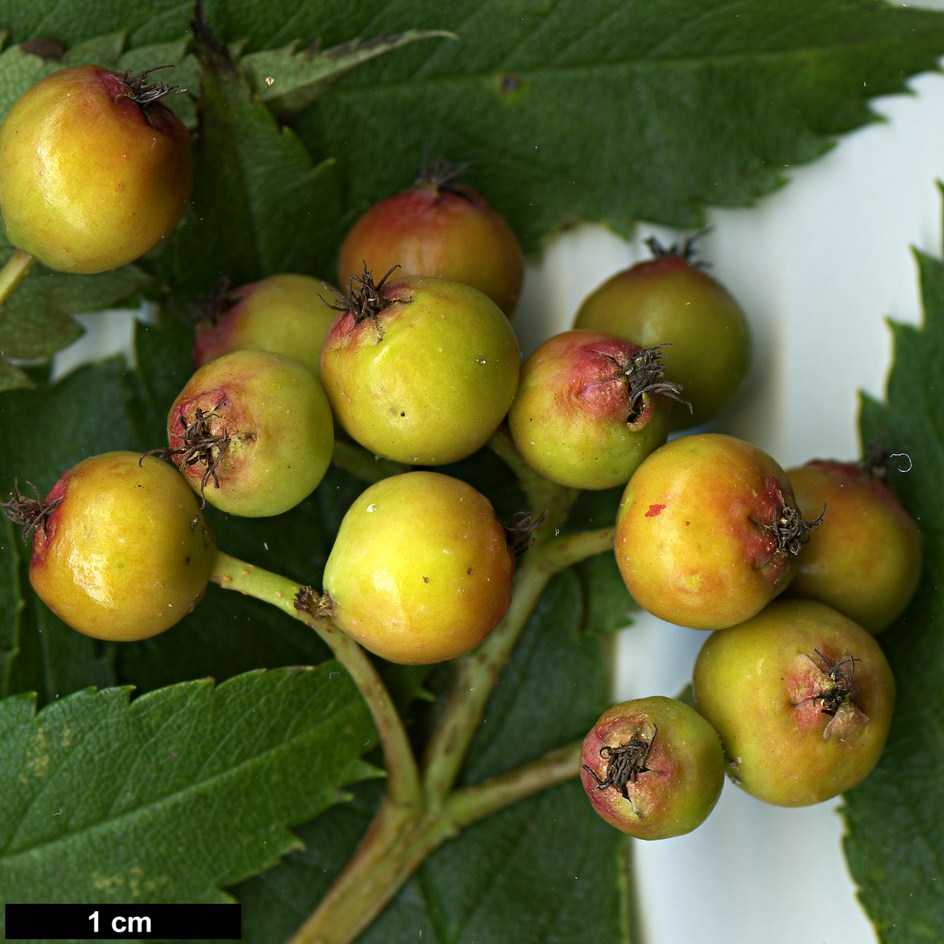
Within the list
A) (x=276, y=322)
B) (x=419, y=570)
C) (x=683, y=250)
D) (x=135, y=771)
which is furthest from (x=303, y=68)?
(x=135, y=771)

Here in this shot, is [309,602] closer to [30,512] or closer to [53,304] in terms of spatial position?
[30,512]

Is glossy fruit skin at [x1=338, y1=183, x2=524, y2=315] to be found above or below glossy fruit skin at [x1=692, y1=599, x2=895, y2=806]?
above

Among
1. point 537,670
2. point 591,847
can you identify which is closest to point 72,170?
point 537,670

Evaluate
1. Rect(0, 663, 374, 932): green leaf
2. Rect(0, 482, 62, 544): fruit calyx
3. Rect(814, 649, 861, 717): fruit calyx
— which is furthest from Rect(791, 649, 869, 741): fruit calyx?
Rect(0, 482, 62, 544): fruit calyx

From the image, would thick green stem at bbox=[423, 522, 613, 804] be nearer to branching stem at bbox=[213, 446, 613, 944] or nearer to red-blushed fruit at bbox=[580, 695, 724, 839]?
branching stem at bbox=[213, 446, 613, 944]

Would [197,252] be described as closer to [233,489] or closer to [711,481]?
[233,489]

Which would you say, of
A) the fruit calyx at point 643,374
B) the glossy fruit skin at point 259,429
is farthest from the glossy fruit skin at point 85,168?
the fruit calyx at point 643,374
